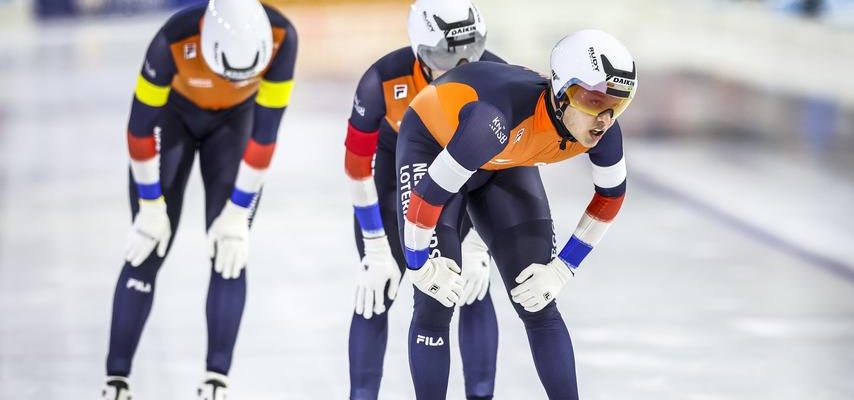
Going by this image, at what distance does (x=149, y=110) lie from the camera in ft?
15.9

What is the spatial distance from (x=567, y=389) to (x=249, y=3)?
1.84m

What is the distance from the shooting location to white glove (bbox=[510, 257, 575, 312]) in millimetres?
4117

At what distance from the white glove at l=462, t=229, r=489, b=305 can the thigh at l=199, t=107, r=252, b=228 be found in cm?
98

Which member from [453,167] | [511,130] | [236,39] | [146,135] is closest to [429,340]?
[453,167]

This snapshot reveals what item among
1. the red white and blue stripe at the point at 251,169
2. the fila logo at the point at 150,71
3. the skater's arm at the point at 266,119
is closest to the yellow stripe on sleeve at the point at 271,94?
the skater's arm at the point at 266,119

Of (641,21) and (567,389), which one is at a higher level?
(567,389)

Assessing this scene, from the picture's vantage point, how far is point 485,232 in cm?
435

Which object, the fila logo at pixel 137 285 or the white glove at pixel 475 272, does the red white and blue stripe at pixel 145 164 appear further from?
the white glove at pixel 475 272

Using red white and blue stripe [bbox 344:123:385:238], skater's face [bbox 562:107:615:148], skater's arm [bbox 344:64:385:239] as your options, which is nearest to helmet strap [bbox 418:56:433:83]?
skater's arm [bbox 344:64:385:239]

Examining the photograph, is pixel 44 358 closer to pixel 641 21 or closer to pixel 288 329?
pixel 288 329

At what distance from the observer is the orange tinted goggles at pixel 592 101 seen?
155 inches

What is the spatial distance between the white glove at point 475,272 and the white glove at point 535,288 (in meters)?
0.57

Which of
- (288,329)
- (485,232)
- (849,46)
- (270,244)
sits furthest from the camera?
(849,46)

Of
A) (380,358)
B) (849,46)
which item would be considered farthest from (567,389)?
(849,46)
